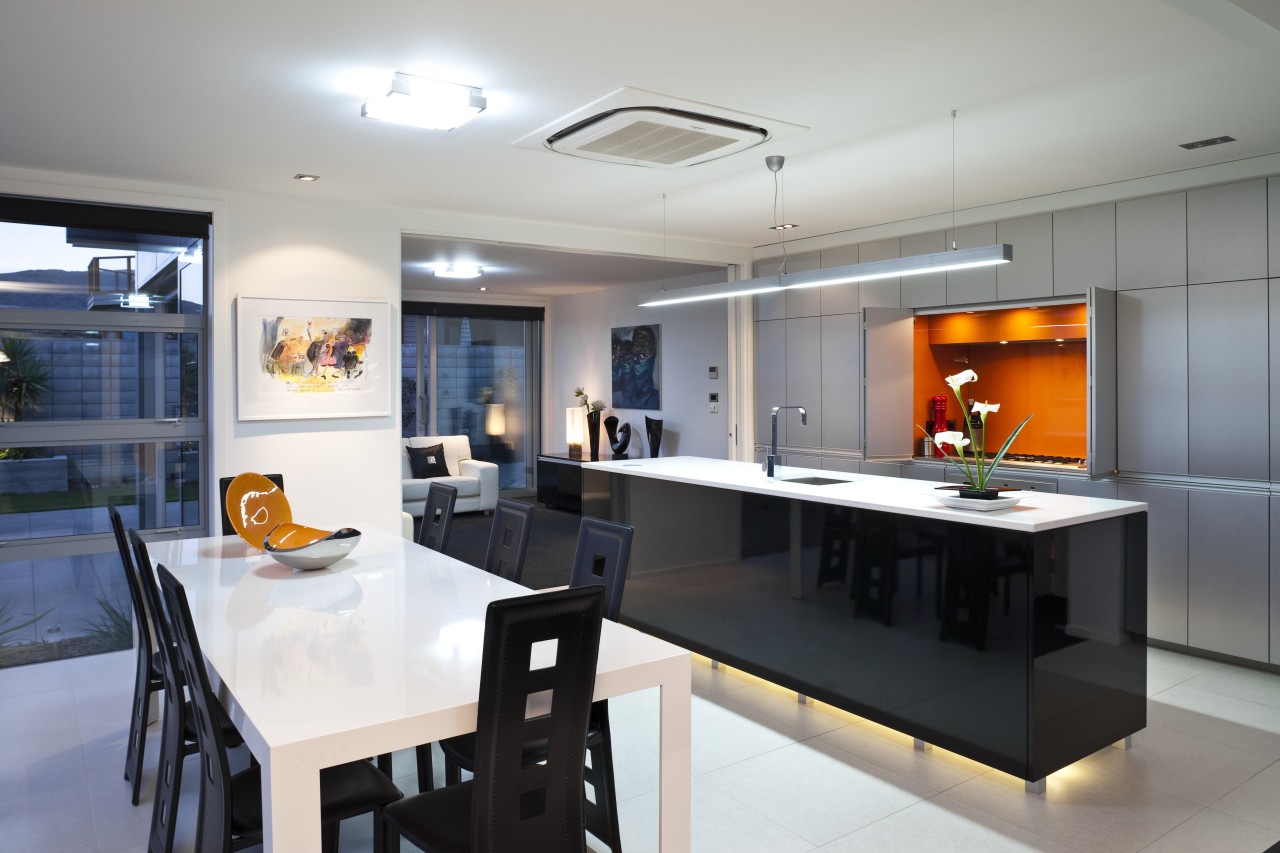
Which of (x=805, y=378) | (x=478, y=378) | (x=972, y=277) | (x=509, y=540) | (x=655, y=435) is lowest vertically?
(x=509, y=540)

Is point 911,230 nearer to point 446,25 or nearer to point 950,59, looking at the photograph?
point 950,59

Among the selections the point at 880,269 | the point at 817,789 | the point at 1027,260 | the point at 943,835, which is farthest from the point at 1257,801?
the point at 1027,260

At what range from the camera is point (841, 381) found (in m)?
6.49

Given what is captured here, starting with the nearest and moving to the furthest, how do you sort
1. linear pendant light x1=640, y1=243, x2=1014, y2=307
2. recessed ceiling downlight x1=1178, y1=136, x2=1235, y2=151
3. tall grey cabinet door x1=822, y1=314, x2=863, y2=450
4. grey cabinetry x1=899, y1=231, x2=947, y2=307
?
linear pendant light x1=640, y1=243, x2=1014, y2=307 → recessed ceiling downlight x1=1178, y1=136, x2=1235, y2=151 → grey cabinetry x1=899, y1=231, x2=947, y2=307 → tall grey cabinet door x1=822, y1=314, x2=863, y2=450

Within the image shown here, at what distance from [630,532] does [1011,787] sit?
68.6 inches

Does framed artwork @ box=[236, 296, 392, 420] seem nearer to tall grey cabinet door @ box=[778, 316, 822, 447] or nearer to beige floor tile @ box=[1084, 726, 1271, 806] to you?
tall grey cabinet door @ box=[778, 316, 822, 447]

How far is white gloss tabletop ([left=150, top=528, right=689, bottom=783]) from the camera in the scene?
170cm

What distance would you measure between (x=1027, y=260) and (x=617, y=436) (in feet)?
17.9

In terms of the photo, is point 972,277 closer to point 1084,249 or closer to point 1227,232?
point 1084,249

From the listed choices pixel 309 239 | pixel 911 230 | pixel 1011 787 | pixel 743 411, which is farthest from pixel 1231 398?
pixel 309 239

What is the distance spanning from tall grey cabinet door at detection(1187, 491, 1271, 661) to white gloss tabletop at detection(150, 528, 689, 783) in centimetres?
371

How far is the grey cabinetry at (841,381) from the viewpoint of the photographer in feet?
20.9

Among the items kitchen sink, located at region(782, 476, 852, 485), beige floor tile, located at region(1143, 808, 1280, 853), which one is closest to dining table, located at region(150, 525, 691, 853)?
beige floor tile, located at region(1143, 808, 1280, 853)

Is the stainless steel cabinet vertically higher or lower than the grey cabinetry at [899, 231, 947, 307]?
lower
